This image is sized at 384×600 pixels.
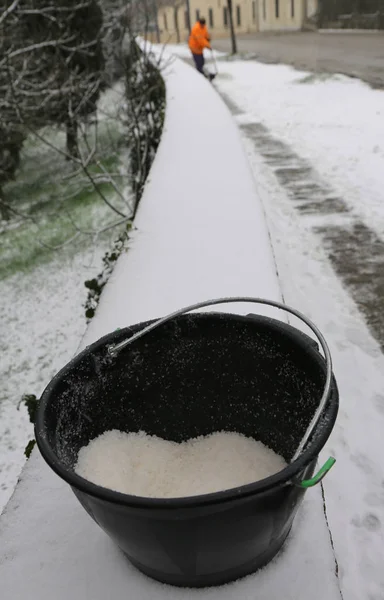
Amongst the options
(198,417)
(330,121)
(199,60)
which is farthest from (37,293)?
(199,60)

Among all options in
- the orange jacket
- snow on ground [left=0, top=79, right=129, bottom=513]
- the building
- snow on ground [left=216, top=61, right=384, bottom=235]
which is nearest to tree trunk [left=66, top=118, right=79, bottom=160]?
snow on ground [left=0, top=79, right=129, bottom=513]

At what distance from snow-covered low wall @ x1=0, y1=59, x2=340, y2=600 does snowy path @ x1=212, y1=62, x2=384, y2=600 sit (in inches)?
22.9

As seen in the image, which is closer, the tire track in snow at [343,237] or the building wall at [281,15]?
the tire track in snow at [343,237]

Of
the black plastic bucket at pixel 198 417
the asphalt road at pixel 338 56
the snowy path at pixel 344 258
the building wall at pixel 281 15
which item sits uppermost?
the building wall at pixel 281 15

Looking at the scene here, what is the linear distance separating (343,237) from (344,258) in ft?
1.32

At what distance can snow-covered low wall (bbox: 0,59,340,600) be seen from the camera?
45.9 inches

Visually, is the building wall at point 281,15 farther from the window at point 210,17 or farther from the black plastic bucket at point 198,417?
the black plastic bucket at point 198,417

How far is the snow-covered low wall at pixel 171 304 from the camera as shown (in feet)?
3.82

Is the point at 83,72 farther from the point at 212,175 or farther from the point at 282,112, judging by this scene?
the point at 212,175

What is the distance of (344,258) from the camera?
12.4 ft

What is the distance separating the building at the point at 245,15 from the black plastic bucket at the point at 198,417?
31.1 metres

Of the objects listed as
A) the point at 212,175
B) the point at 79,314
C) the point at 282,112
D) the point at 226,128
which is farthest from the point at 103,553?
the point at 282,112

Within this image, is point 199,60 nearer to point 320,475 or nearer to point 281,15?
point 320,475

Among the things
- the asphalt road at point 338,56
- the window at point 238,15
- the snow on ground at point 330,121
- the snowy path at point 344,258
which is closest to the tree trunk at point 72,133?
the snowy path at point 344,258
